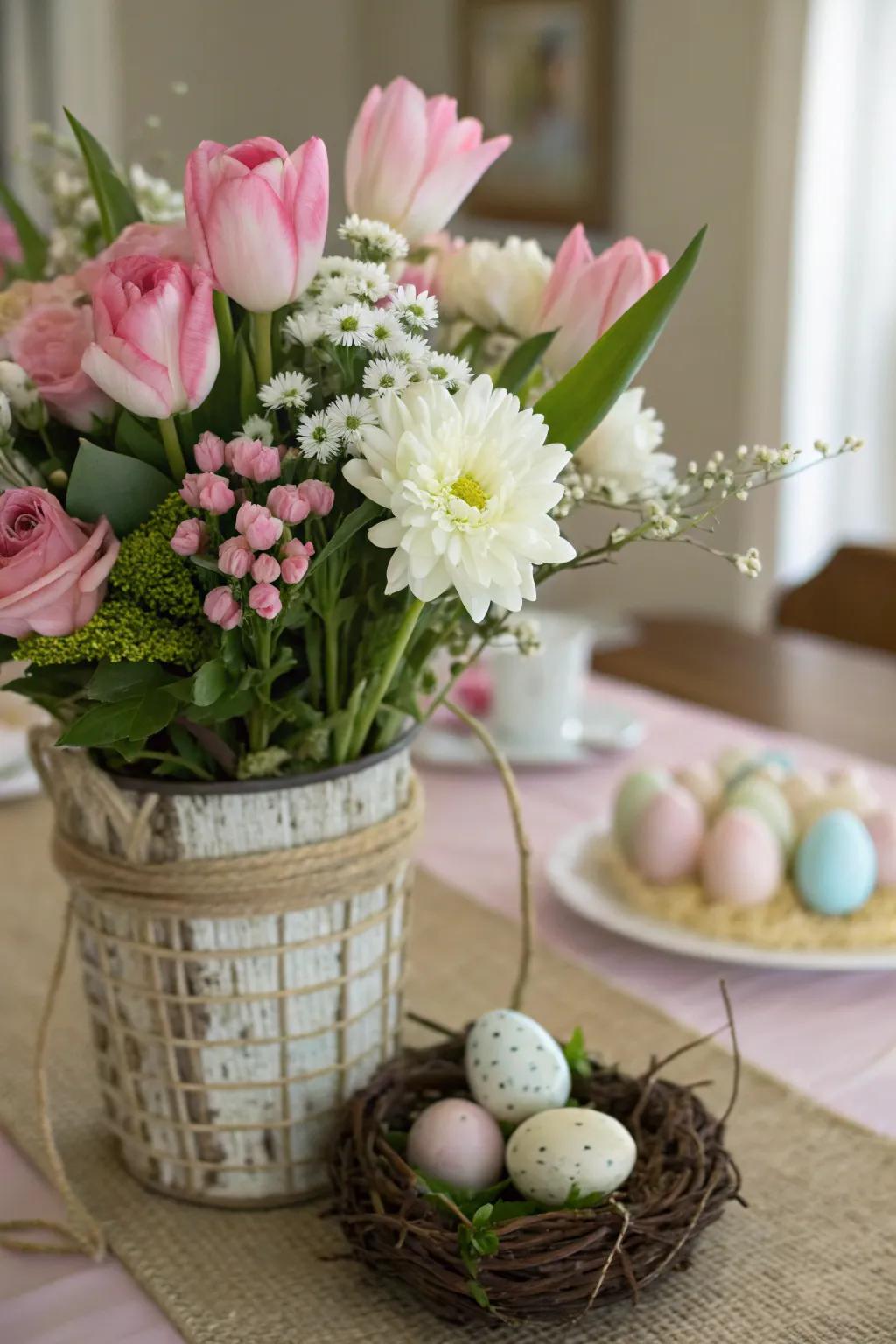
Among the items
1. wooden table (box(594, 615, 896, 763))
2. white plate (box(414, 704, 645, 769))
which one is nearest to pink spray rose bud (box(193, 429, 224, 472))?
white plate (box(414, 704, 645, 769))

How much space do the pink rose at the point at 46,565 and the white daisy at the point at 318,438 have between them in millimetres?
92

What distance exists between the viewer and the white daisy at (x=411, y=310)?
544 mm

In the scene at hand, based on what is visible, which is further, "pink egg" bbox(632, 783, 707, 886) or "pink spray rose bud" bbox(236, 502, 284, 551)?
"pink egg" bbox(632, 783, 707, 886)

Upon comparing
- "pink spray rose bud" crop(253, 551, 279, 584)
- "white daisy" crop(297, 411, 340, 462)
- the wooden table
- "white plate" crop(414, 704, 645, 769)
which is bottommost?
the wooden table

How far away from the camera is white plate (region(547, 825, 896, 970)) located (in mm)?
844

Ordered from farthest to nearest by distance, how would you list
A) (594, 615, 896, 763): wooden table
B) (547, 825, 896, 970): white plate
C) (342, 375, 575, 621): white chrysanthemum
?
(594, 615, 896, 763): wooden table
(547, 825, 896, 970): white plate
(342, 375, 575, 621): white chrysanthemum

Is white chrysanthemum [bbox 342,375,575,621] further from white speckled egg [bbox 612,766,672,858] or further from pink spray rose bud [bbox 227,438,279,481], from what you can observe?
white speckled egg [bbox 612,766,672,858]

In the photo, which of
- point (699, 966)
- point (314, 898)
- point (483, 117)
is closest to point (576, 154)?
point (483, 117)

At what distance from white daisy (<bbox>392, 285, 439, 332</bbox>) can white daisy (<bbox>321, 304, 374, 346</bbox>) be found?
2 centimetres

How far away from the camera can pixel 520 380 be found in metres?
0.66

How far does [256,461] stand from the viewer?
1.75ft

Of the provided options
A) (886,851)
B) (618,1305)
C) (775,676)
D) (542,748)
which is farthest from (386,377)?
(775,676)

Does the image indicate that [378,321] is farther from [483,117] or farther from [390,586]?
[483,117]

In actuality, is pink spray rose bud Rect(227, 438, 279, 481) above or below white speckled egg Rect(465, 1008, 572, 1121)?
above
